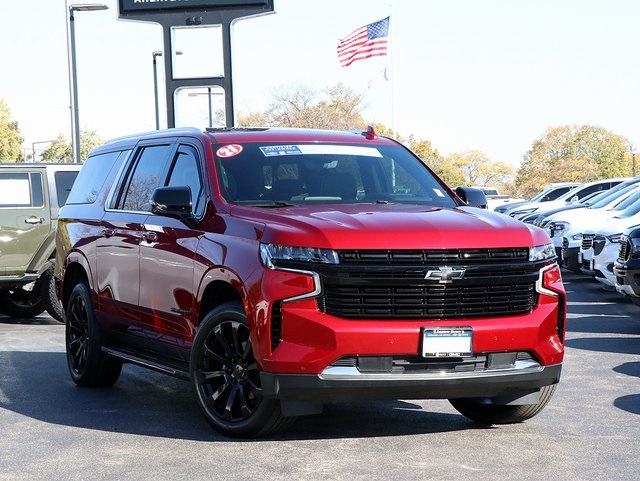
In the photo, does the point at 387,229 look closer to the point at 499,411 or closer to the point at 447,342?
the point at 447,342

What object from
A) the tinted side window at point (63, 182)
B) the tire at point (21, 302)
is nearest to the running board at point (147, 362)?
the tinted side window at point (63, 182)

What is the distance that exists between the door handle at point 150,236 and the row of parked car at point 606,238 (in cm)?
607

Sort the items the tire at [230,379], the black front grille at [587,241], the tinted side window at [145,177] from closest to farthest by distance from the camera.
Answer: the tire at [230,379]
the tinted side window at [145,177]
the black front grille at [587,241]

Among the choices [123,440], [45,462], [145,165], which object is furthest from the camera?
[145,165]

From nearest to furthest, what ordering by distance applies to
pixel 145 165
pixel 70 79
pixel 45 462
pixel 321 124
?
1. pixel 45 462
2. pixel 145 165
3. pixel 70 79
4. pixel 321 124

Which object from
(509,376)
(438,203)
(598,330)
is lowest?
(598,330)

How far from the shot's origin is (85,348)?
9.38m

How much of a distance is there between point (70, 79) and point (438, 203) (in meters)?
22.4

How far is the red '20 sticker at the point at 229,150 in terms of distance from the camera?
7910 mm

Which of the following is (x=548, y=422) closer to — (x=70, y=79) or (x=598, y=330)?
(x=598, y=330)

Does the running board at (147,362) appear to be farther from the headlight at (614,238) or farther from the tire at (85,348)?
the headlight at (614,238)

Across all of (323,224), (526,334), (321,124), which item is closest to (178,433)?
(323,224)

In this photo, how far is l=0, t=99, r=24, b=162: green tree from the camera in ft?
360

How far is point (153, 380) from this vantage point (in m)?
9.80
